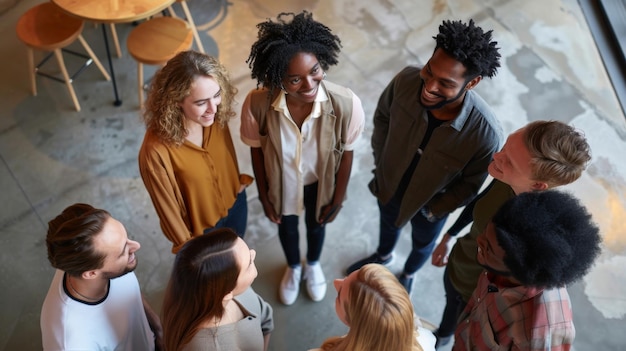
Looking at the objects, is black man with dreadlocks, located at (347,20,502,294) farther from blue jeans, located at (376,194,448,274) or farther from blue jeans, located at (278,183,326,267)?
blue jeans, located at (278,183,326,267)

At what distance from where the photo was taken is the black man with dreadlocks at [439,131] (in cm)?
190

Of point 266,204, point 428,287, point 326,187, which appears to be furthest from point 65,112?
point 428,287

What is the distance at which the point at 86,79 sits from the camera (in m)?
3.99

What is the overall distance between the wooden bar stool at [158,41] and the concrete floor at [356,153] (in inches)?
19.5

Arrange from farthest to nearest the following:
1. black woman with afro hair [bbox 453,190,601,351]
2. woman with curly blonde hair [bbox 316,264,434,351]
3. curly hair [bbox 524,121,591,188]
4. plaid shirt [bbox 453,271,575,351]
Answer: curly hair [bbox 524,121,591,188] → plaid shirt [bbox 453,271,575,351] → black woman with afro hair [bbox 453,190,601,351] → woman with curly blonde hair [bbox 316,264,434,351]

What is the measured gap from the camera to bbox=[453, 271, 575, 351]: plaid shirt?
5.29 feet

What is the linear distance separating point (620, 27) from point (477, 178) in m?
2.94

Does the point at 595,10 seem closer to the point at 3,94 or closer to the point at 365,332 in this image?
the point at 365,332

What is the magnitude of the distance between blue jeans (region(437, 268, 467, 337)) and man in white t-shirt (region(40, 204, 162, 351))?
147 centimetres

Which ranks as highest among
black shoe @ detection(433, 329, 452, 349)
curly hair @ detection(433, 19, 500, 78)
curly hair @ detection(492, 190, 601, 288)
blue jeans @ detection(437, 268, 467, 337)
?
curly hair @ detection(433, 19, 500, 78)

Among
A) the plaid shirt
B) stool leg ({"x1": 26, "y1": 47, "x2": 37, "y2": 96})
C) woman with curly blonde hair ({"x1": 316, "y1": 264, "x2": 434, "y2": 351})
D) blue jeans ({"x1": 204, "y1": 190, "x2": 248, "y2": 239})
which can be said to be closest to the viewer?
woman with curly blonde hair ({"x1": 316, "y1": 264, "x2": 434, "y2": 351})

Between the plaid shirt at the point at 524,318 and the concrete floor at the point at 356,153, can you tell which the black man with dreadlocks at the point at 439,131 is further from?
the concrete floor at the point at 356,153

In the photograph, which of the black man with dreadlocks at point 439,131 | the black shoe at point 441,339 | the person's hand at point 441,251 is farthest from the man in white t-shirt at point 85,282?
the black shoe at point 441,339

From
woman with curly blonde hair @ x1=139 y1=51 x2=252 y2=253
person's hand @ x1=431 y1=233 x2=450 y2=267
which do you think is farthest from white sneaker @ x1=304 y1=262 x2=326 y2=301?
woman with curly blonde hair @ x1=139 y1=51 x2=252 y2=253
